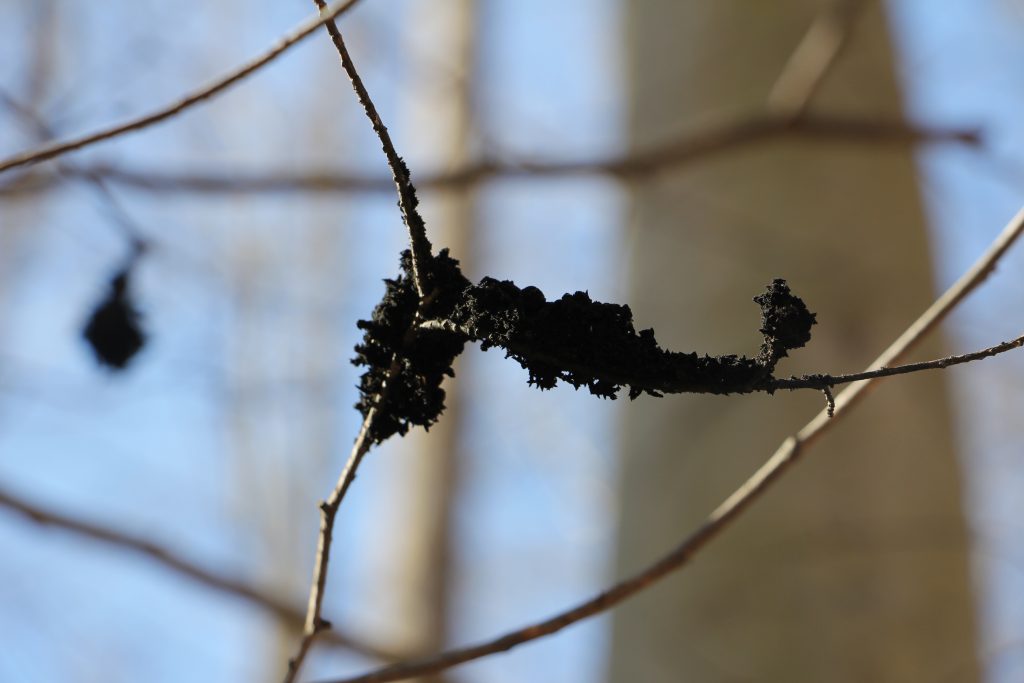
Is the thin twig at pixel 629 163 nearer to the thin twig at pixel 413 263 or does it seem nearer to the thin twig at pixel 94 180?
the thin twig at pixel 94 180

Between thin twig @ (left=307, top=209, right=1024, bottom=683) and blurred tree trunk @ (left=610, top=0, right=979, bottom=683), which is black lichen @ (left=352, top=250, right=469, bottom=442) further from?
blurred tree trunk @ (left=610, top=0, right=979, bottom=683)

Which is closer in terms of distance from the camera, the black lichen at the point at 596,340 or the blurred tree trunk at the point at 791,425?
the black lichen at the point at 596,340

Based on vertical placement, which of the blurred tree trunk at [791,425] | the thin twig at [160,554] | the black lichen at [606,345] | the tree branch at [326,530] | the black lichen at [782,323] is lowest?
the tree branch at [326,530]

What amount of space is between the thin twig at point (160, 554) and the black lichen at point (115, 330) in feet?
0.48

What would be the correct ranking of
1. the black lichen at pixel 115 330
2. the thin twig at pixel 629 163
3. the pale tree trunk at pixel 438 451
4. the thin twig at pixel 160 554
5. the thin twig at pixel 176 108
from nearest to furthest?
the thin twig at pixel 176 108 → the black lichen at pixel 115 330 → the thin twig at pixel 160 554 → the thin twig at pixel 629 163 → the pale tree trunk at pixel 438 451

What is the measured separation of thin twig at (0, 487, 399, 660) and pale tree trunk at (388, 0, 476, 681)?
78 centimetres

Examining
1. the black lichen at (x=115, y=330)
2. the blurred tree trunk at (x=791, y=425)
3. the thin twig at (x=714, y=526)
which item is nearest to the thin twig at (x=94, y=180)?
the black lichen at (x=115, y=330)

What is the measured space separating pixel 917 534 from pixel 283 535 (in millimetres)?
2541

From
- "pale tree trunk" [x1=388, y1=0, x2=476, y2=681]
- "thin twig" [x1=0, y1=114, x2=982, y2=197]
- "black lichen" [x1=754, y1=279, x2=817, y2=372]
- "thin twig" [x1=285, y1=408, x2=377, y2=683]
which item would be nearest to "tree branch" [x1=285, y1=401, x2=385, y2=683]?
"thin twig" [x1=285, y1=408, x2=377, y2=683]

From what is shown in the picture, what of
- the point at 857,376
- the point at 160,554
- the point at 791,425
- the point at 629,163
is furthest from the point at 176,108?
the point at 791,425

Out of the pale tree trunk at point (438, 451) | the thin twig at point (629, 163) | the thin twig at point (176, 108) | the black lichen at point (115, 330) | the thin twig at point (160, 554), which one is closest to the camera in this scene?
the thin twig at point (176, 108)

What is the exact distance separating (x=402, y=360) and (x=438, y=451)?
157 centimetres

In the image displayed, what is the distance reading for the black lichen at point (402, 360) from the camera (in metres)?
0.29

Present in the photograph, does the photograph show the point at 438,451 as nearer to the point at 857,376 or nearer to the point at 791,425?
the point at 791,425
